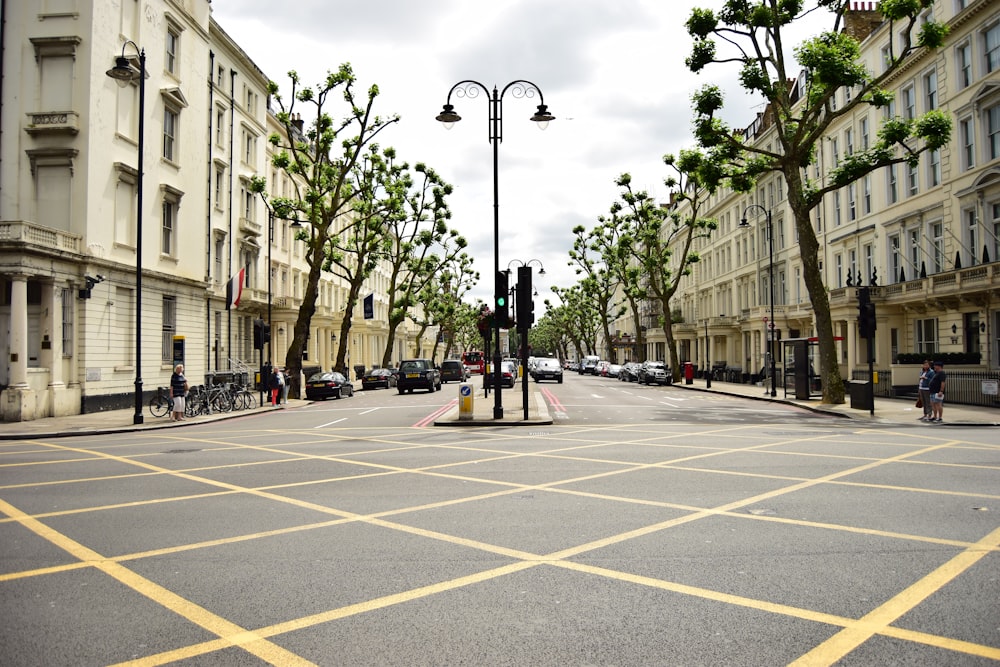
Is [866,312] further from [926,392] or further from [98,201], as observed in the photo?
[98,201]

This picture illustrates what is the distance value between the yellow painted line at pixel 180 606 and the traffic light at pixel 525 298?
46.3 feet

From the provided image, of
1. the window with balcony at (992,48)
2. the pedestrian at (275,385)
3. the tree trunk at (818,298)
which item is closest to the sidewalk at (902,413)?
the tree trunk at (818,298)

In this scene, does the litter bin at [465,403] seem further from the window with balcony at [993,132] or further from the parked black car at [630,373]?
the parked black car at [630,373]

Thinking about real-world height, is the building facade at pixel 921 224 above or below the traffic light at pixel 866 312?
above

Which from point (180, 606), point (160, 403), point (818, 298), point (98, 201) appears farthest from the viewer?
point (818, 298)

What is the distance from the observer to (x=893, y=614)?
437 centimetres

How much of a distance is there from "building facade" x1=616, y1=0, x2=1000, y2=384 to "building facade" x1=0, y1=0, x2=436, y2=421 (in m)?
27.1

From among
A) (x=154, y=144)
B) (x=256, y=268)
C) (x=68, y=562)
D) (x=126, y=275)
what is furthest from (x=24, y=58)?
(x=68, y=562)

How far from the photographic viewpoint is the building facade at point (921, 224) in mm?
26906

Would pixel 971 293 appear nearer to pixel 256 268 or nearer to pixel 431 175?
pixel 431 175

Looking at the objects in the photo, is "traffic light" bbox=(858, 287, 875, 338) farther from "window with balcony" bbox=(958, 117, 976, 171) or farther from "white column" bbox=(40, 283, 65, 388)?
"white column" bbox=(40, 283, 65, 388)

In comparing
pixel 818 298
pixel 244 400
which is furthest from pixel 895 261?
pixel 244 400

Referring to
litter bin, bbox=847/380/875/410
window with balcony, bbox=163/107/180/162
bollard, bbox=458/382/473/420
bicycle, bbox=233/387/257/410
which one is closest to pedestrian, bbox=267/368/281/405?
bicycle, bbox=233/387/257/410

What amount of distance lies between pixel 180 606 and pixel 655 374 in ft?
150
